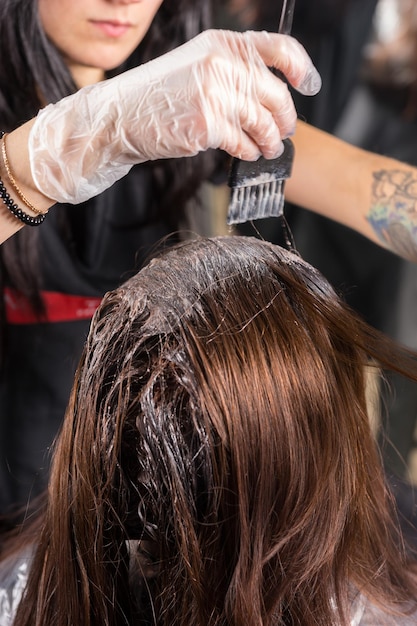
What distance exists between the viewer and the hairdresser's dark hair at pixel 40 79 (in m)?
1.11

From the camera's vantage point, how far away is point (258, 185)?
1.08 meters

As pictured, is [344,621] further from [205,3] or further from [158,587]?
[205,3]

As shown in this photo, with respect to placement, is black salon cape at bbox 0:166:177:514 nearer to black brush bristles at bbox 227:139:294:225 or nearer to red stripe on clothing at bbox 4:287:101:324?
red stripe on clothing at bbox 4:287:101:324

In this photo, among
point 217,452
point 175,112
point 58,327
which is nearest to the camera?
point 217,452

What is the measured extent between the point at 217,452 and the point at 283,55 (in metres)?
0.59

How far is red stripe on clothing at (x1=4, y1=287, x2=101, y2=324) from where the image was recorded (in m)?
1.27

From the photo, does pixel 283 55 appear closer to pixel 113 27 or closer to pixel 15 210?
pixel 113 27

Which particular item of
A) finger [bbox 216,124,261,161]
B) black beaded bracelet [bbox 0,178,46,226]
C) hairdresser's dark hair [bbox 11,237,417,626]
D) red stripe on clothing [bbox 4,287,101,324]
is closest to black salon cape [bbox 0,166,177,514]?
red stripe on clothing [bbox 4,287,101,324]

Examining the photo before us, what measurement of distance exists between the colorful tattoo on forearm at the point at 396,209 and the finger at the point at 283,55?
31cm

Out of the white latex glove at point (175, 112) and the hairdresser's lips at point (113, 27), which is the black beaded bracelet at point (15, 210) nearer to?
the white latex glove at point (175, 112)

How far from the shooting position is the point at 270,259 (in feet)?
2.81

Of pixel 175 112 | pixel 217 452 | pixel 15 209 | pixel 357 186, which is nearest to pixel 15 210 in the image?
pixel 15 209

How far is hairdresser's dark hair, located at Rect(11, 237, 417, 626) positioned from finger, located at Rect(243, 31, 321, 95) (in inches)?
11.2

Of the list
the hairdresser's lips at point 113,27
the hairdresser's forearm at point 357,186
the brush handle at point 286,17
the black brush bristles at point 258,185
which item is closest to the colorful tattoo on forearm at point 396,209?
the hairdresser's forearm at point 357,186
